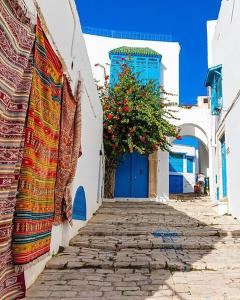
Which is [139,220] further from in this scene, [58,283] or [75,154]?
[58,283]

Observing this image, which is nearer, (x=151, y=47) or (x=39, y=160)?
(x=39, y=160)

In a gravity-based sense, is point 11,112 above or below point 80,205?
above

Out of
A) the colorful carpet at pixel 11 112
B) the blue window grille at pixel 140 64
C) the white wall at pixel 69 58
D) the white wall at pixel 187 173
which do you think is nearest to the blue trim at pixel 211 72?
the blue window grille at pixel 140 64

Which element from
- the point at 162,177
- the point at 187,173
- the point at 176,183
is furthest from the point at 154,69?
the point at 187,173

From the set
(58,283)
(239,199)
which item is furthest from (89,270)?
(239,199)

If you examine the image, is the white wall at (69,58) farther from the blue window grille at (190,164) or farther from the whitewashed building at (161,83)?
the blue window grille at (190,164)

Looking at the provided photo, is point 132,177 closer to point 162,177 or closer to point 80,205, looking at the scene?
point 162,177

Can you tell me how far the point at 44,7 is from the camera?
11.9ft

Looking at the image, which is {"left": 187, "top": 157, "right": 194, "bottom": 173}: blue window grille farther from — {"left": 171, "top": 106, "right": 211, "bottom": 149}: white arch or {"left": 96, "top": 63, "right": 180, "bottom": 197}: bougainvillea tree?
{"left": 96, "top": 63, "right": 180, "bottom": 197}: bougainvillea tree

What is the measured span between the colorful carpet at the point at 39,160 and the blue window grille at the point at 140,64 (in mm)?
10611

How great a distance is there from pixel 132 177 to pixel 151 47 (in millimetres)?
6925

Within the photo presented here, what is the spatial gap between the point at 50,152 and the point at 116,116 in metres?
8.02

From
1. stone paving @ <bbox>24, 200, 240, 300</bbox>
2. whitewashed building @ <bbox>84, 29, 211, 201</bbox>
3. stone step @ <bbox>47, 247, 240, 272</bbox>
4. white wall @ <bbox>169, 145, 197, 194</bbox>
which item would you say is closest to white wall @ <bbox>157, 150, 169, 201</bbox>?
whitewashed building @ <bbox>84, 29, 211, 201</bbox>

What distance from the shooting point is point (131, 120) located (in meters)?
11.7
